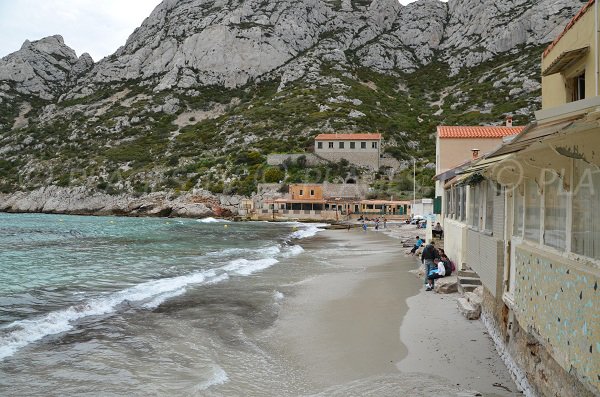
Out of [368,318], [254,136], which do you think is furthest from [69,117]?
[368,318]

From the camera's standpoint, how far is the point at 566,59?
10047 mm

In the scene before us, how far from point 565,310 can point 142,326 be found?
30.4ft

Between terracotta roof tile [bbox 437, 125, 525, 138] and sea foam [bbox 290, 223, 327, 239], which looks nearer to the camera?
terracotta roof tile [bbox 437, 125, 525, 138]

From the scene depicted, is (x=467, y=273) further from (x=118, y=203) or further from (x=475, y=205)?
(x=118, y=203)

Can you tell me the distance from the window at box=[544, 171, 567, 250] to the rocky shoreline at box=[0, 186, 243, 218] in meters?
73.1

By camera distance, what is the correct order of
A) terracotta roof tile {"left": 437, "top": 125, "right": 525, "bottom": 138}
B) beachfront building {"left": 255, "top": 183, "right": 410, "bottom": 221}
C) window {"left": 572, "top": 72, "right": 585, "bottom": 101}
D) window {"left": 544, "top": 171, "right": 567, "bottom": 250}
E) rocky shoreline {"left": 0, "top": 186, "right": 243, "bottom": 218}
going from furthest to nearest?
rocky shoreline {"left": 0, "top": 186, "right": 243, "bottom": 218}, beachfront building {"left": 255, "top": 183, "right": 410, "bottom": 221}, terracotta roof tile {"left": 437, "top": 125, "right": 525, "bottom": 138}, window {"left": 572, "top": 72, "right": 585, "bottom": 101}, window {"left": 544, "top": 171, "right": 567, "bottom": 250}

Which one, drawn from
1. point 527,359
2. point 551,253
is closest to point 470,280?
point 527,359

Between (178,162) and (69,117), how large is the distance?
47716mm

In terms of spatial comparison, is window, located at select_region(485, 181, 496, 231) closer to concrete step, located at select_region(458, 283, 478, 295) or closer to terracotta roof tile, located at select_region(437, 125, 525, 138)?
concrete step, located at select_region(458, 283, 478, 295)

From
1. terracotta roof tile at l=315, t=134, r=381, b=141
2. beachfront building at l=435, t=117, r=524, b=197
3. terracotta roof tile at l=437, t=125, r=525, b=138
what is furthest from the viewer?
terracotta roof tile at l=315, t=134, r=381, b=141

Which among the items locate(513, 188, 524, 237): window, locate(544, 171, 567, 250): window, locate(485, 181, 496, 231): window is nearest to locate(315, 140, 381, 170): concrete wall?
locate(485, 181, 496, 231): window

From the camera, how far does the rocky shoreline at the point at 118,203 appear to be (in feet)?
257

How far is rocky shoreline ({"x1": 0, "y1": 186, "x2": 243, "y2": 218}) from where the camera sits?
78438mm

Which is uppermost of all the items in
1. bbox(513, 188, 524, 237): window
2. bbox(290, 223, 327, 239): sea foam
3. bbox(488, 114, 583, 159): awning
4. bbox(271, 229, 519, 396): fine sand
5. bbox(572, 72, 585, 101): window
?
bbox(572, 72, 585, 101): window
